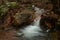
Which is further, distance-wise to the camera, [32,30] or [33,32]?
[32,30]

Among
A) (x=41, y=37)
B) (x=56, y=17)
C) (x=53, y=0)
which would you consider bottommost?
(x=41, y=37)

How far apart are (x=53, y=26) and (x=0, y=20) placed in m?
4.19

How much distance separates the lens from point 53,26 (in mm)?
11453

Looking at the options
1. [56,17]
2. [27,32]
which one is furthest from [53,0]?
[27,32]

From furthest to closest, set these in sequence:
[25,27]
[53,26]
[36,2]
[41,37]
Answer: [36,2] < [25,27] < [53,26] < [41,37]

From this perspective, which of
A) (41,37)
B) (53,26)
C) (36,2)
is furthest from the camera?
(36,2)

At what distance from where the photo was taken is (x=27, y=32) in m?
11.5

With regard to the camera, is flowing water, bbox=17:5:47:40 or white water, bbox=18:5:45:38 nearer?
flowing water, bbox=17:5:47:40

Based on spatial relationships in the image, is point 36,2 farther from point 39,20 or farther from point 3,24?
point 3,24

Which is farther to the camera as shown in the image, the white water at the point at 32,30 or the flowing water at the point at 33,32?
the white water at the point at 32,30

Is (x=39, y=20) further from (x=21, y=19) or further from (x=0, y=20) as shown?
(x=0, y=20)

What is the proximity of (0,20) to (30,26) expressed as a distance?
241 centimetres

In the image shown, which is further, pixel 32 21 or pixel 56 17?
pixel 32 21

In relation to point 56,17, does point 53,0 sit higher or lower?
higher
